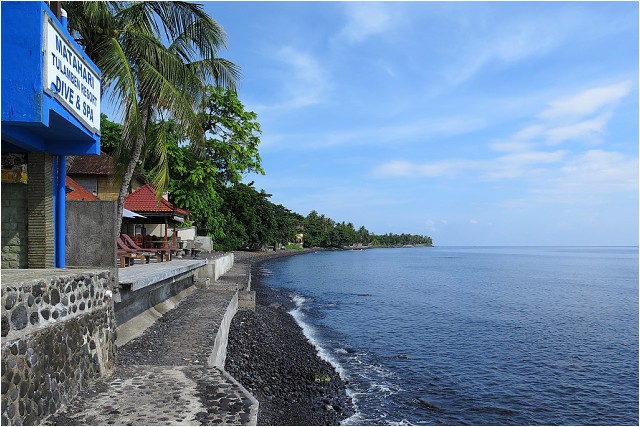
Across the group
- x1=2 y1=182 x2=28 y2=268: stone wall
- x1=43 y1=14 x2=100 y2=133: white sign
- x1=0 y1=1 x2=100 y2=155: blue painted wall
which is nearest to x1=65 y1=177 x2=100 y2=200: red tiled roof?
x1=2 y1=182 x2=28 y2=268: stone wall

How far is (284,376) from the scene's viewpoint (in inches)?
551

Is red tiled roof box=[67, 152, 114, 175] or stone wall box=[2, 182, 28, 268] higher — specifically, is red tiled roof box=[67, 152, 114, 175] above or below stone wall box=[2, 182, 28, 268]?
above

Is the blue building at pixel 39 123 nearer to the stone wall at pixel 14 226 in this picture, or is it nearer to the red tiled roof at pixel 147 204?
the stone wall at pixel 14 226

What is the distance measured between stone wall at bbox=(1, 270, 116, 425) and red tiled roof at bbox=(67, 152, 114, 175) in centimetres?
2537

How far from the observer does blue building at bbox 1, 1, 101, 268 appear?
20.1 feet

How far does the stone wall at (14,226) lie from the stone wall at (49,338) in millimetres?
2193

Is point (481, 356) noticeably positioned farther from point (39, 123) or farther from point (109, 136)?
point (109, 136)

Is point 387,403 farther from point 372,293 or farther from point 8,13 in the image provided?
point 372,293

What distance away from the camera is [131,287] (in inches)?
382

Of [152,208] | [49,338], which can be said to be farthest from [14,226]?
[152,208]

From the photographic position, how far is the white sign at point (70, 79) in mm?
6348

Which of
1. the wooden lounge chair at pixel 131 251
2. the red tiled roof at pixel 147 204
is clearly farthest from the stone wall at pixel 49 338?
the red tiled roof at pixel 147 204

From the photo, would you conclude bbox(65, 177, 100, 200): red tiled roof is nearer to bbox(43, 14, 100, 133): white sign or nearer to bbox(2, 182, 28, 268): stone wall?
bbox(2, 182, 28, 268): stone wall

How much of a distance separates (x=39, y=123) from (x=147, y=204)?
53.8ft
